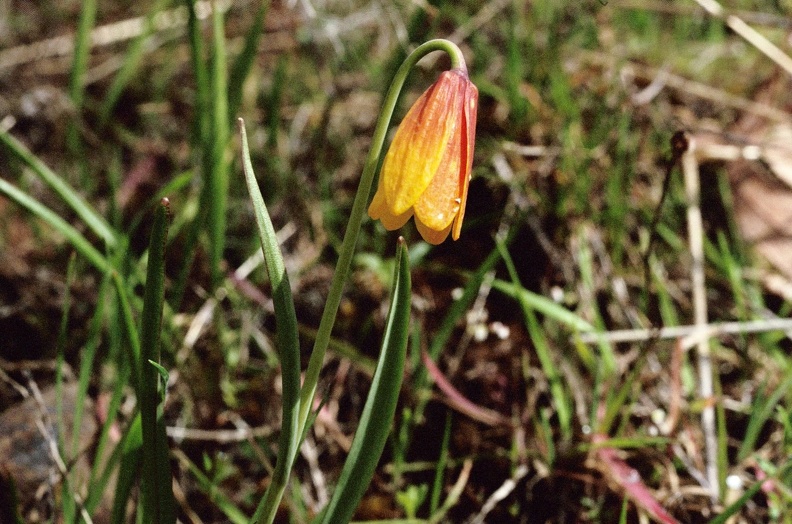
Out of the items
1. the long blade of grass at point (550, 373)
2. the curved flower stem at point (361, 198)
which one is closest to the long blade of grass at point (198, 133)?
the curved flower stem at point (361, 198)

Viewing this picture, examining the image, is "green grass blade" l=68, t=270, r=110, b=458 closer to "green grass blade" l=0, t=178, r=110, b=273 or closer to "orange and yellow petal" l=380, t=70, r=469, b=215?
"green grass blade" l=0, t=178, r=110, b=273

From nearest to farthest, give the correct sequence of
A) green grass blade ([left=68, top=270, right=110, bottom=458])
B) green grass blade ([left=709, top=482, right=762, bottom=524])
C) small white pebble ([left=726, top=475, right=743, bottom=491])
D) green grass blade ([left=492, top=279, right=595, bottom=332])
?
1. green grass blade ([left=709, top=482, right=762, bottom=524])
2. green grass blade ([left=68, top=270, right=110, bottom=458])
3. small white pebble ([left=726, top=475, right=743, bottom=491])
4. green grass blade ([left=492, top=279, right=595, bottom=332])

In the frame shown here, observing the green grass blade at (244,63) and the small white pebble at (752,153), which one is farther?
the small white pebble at (752,153)

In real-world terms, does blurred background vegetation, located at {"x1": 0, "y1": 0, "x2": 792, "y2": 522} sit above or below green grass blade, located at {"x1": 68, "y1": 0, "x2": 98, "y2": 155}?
below

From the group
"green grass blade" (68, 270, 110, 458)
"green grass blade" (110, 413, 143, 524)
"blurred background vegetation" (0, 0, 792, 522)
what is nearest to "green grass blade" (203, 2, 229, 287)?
"blurred background vegetation" (0, 0, 792, 522)

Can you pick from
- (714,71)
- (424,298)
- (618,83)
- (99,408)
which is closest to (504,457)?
(424,298)

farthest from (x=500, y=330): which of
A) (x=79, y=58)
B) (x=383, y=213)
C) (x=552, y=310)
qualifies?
(x=79, y=58)

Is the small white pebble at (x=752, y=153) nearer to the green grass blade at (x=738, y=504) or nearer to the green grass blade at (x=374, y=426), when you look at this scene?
the green grass blade at (x=738, y=504)
